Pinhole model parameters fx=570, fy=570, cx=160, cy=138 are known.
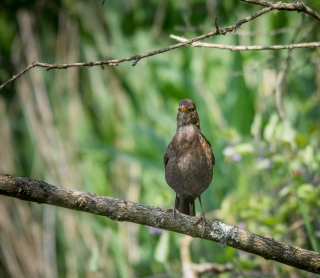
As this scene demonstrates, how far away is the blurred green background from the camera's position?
228 inches

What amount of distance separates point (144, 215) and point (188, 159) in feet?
3.51

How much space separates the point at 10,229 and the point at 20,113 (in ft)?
5.79

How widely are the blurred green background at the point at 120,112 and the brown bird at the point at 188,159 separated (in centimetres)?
108

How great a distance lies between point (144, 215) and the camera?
3.20 meters

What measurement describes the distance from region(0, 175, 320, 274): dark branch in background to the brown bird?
0.78 m

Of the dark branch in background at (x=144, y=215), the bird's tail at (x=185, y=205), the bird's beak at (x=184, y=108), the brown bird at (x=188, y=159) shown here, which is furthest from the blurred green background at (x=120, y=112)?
the dark branch in background at (x=144, y=215)

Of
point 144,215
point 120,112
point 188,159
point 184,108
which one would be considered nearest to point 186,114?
point 184,108

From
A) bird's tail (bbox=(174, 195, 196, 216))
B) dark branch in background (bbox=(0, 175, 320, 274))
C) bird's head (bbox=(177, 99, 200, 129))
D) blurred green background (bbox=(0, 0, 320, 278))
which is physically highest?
blurred green background (bbox=(0, 0, 320, 278))

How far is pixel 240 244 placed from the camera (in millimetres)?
3256

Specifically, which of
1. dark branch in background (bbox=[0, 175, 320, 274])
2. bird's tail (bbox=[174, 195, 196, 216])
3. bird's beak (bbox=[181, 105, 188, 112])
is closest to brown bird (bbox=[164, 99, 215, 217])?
bird's beak (bbox=[181, 105, 188, 112])

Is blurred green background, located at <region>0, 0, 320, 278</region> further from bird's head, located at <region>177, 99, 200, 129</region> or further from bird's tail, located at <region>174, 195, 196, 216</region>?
bird's head, located at <region>177, 99, 200, 129</region>

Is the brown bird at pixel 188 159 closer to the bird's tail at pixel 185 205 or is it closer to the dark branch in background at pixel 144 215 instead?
the bird's tail at pixel 185 205

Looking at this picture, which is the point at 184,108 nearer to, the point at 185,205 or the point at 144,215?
the point at 185,205

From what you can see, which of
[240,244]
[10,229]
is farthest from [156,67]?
[240,244]
